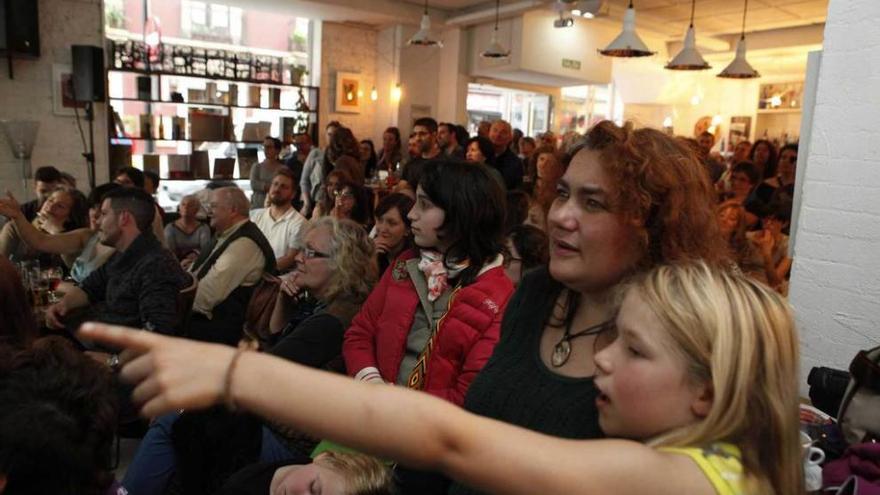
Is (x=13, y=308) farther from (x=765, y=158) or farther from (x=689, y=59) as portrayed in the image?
(x=765, y=158)

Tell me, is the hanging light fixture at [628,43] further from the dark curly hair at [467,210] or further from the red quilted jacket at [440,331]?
the red quilted jacket at [440,331]

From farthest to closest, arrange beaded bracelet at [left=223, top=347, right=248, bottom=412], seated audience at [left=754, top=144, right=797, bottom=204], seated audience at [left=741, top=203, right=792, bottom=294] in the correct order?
seated audience at [left=754, top=144, right=797, bottom=204] < seated audience at [left=741, top=203, right=792, bottom=294] < beaded bracelet at [left=223, top=347, right=248, bottom=412]

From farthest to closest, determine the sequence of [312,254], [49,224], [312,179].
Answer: [312,179] → [49,224] → [312,254]

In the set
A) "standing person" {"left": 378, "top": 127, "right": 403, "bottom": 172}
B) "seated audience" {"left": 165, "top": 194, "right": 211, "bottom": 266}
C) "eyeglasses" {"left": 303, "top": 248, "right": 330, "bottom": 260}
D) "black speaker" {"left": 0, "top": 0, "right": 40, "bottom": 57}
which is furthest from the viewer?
"standing person" {"left": 378, "top": 127, "right": 403, "bottom": 172}

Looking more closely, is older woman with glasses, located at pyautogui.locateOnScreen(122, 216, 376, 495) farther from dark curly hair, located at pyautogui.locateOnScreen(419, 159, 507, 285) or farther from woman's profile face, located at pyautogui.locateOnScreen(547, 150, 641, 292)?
woman's profile face, located at pyautogui.locateOnScreen(547, 150, 641, 292)

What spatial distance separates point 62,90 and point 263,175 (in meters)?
2.45

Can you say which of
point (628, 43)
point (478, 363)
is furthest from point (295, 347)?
point (628, 43)

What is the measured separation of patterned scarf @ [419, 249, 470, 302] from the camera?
6.92ft

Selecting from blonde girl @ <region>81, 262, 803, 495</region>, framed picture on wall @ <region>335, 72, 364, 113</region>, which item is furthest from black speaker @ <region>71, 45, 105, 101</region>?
blonde girl @ <region>81, 262, 803, 495</region>

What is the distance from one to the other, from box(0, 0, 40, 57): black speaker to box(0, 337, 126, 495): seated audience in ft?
21.8

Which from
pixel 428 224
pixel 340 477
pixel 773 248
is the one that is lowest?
pixel 340 477

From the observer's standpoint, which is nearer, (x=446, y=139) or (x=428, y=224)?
(x=428, y=224)

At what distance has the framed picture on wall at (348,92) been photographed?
938cm

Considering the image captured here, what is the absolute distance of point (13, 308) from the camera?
207cm
